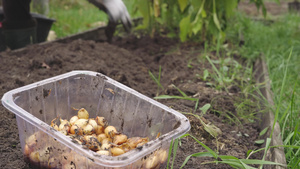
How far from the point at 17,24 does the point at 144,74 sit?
1.21 meters

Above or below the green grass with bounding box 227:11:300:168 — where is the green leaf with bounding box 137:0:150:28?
above

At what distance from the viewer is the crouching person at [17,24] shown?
2.81 metres

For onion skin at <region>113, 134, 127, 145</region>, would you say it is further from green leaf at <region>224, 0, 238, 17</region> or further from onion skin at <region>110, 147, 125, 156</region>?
green leaf at <region>224, 0, 238, 17</region>

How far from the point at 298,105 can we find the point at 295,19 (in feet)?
7.94

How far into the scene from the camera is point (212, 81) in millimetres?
2428

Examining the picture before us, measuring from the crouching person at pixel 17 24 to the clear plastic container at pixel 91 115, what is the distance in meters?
Result: 1.47

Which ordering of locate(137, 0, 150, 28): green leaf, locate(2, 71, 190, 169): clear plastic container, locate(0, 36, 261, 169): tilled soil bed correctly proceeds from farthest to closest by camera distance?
1. locate(137, 0, 150, 28): green leaf
2. locate(0, 36, 261, 169): tilled soil bed
3. locate(2, 71, 190, 169): clear plastic container

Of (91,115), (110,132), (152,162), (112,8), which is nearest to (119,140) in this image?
(110,132)

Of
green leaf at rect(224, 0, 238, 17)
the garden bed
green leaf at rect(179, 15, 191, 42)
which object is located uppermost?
green leaf at rect(224, 0, 238, 17)

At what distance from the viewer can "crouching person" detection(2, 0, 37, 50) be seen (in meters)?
2.81

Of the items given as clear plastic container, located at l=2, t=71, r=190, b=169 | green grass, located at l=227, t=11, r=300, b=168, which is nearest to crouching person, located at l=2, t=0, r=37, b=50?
clear plastic container, located at l=2, t=71, r=190, b=169

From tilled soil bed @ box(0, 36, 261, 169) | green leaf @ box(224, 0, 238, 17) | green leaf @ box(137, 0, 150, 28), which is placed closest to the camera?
tilled soil bed @ box(0, 36, 261, 169)

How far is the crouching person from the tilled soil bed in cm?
26

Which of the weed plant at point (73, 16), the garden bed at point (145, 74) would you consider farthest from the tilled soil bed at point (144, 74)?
the weed plant at point (73, 16)
